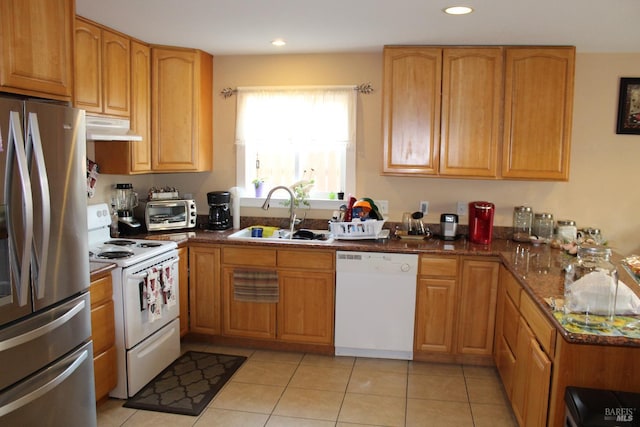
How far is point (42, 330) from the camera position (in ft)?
7.13

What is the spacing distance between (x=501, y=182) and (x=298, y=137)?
1.69 meters

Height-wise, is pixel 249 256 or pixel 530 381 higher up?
pixel 249 256

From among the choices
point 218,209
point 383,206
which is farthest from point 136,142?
point 383,206

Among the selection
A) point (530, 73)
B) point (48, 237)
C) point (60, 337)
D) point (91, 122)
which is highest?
point (530, 73)

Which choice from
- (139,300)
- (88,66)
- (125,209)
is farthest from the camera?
(125,209)

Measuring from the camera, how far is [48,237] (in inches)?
85.0

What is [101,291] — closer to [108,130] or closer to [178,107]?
[108,130]

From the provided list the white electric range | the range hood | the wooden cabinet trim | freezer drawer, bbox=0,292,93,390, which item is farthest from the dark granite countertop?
freezer drawer, bbox=0,292,93,390

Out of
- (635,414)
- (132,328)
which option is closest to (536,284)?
(635,414)

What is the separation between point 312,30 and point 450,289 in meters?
2.03

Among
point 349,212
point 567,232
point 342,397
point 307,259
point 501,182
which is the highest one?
point 501,182

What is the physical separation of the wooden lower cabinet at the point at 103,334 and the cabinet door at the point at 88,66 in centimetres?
114

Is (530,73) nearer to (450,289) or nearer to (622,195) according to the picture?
(622,195)

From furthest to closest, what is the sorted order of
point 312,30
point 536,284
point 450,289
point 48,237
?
point 450,289 < point 312,30 < point 536,284 < point 48,237
